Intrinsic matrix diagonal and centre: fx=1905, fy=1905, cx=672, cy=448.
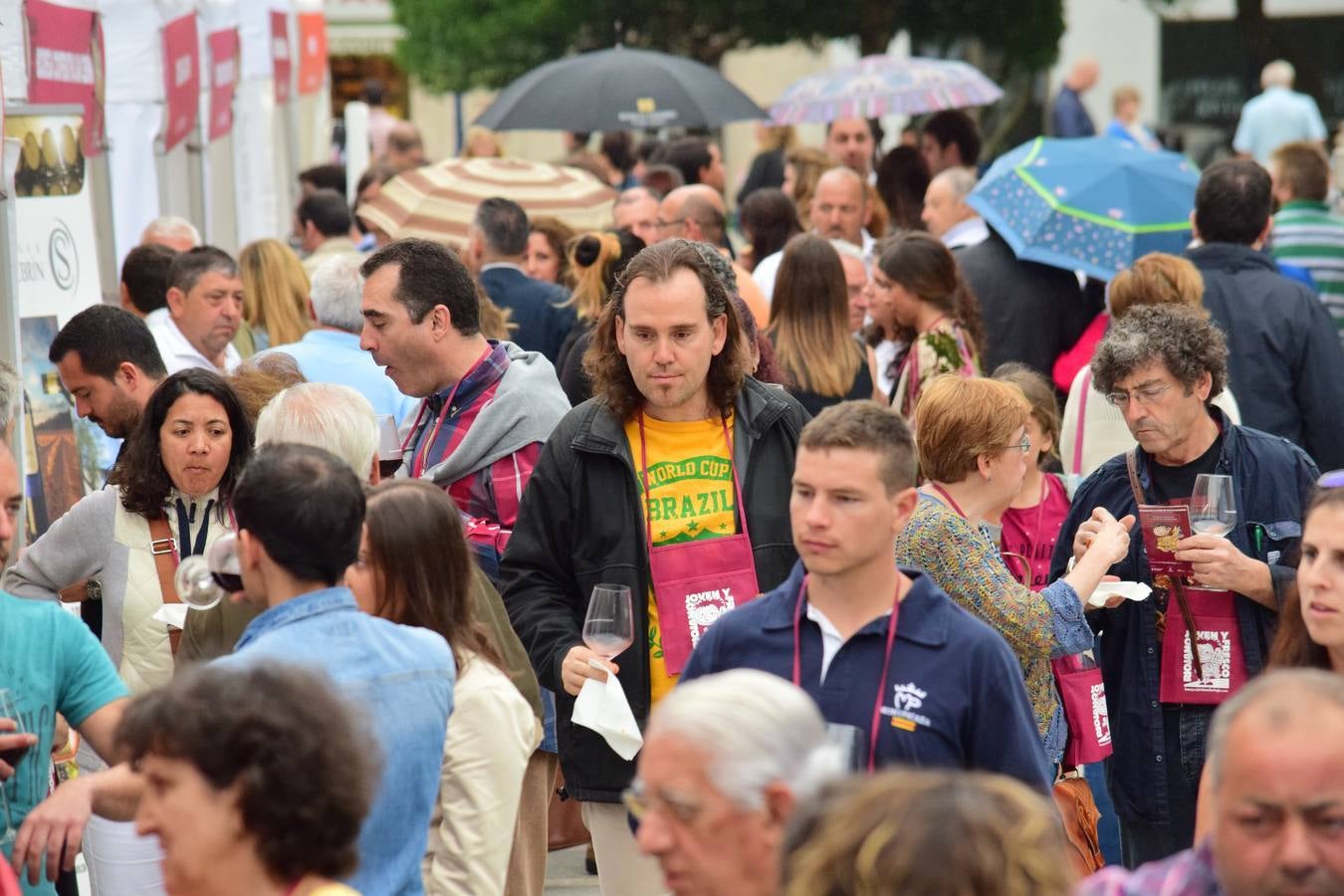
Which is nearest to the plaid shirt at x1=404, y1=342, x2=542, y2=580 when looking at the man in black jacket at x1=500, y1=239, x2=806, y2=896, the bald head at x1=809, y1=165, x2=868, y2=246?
the man in black jacket at x1=500, y1=239, x2=806, y2=896

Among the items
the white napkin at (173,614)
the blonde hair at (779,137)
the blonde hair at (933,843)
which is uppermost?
the blonde hair at (779,137)

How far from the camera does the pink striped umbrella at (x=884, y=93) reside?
581 inches

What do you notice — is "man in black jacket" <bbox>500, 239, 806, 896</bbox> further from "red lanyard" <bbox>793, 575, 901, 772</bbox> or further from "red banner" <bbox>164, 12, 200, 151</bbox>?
"red banner" <bbox>164, 12, 200, 151</bbox>

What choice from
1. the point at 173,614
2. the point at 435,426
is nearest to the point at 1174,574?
the point at 435,426

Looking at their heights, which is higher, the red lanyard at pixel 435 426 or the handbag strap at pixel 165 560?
the red lanyard at pixel 435 426

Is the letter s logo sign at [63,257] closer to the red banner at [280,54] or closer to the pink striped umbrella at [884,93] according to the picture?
the red banner at [280,54]

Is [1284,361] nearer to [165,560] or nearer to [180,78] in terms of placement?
[165,560]

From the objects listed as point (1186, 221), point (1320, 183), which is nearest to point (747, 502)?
point (1186, 221)

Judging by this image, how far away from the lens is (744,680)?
2828 mm

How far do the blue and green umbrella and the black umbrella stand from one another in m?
4.01

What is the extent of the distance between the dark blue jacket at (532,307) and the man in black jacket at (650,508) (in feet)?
14.2

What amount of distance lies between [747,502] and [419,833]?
1.54 m

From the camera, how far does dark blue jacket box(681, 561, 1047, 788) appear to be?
3.65m

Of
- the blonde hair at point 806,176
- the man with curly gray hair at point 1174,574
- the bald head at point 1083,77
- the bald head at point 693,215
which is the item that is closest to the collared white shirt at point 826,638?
the man with curly gray hair at point 1174,574
